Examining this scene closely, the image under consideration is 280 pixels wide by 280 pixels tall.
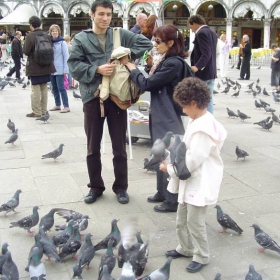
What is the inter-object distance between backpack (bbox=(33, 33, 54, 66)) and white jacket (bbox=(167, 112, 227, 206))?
6.29m

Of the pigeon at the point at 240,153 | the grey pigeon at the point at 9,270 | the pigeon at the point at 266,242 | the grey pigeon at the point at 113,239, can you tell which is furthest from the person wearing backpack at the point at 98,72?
the pigeon at the point at 240,153

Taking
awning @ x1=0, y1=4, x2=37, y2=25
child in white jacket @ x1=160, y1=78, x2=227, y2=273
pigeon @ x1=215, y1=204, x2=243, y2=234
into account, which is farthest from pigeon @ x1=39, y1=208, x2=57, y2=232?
awning @ x1=0, y1=4, x2=37, y2=25

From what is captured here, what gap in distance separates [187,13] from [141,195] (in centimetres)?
3486

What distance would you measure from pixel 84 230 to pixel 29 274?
94cm

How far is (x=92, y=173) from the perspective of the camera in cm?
506

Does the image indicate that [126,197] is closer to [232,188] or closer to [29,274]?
[232,188]

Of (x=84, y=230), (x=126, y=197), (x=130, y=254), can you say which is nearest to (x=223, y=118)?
(x=126, y=197)

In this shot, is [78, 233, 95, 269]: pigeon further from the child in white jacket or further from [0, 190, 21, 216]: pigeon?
[0, 190, 21, 216]: pigeon

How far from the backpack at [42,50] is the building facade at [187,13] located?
24985mm

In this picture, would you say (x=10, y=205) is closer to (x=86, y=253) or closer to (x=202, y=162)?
(x=86, y=253)

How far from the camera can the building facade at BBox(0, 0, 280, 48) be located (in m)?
33.1

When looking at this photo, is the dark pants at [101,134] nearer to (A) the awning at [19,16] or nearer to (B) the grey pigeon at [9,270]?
(B) the grey pigeon at [9,270]

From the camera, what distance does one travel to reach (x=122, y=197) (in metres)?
5.10

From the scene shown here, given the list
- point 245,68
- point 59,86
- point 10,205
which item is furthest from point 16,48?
point 10,205
